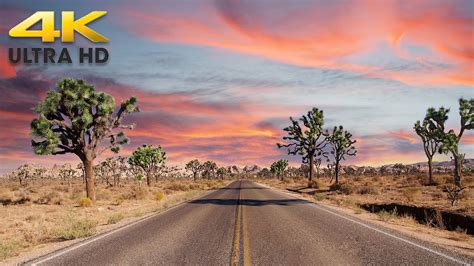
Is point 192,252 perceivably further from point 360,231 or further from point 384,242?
point 360,231

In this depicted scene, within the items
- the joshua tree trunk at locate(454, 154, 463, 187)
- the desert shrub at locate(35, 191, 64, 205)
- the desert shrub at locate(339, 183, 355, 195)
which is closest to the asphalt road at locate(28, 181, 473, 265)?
the desert shrub at locate(35, 191, 64, 205)

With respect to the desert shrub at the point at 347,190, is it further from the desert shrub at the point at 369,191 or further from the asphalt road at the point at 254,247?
the asphalt road at the point at 254,247

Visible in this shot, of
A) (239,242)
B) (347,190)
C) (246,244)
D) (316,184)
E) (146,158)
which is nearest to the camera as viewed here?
(246,244)

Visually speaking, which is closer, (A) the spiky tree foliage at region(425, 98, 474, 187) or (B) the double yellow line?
(B) the double yellow line

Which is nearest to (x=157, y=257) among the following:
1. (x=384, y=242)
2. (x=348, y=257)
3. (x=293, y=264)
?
(x=293, y=264)

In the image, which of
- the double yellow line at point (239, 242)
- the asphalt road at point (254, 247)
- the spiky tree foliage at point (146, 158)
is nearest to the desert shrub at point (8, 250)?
the asphalt road at point (254, 247)

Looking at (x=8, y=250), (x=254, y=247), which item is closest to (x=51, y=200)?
(x=8, y=250)

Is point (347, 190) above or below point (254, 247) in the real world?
below

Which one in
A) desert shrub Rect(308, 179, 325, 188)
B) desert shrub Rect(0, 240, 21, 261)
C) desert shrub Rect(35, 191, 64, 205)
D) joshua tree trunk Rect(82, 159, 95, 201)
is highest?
joshua tree trunk Rect(82, 159, 95, 201)

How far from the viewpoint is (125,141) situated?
3116 centimetres

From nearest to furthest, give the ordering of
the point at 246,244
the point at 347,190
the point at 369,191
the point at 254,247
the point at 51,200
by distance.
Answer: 1. the point at 254,247
2. the point at 246,244
3. the point at 51,200
4. the point at 369,191
5. the point at 347,190

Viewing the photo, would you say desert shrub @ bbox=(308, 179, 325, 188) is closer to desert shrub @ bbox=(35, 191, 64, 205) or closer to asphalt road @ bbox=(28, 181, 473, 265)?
desert shrub @ bbox=(35, 191, 64, 205)

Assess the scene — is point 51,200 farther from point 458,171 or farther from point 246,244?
point 458,171

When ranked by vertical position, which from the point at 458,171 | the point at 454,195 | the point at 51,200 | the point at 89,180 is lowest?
the point at 51,200
